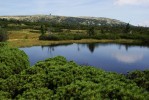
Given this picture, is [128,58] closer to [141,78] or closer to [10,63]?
[10,63]

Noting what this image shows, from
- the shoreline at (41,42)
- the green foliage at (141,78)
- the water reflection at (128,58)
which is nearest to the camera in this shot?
the green foliage at (141,78)

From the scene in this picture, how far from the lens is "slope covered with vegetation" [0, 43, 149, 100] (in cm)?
1651

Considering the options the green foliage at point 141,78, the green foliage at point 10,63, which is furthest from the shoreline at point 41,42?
the green foliage at point 141,78

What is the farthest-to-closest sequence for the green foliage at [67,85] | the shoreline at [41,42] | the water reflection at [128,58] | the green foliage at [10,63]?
the shoreline at [41,42] → the water reflection at [128,58] → the green foliage at [10,63] → the green foliage at [67,85]

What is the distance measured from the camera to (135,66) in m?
75.0

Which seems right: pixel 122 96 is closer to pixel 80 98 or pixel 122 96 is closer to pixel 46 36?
pixel 80 98

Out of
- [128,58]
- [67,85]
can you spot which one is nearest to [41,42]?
[128,58]

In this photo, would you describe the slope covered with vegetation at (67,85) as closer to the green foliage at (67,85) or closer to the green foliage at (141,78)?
the green foliage at (67,85)

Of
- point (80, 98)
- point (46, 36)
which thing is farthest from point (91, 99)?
point (46, 36)

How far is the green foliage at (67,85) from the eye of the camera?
16500mm

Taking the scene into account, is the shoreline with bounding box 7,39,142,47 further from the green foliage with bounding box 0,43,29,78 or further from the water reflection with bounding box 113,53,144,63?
the green foliage with bounding box 0,43,29,78

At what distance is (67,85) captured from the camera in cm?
1853

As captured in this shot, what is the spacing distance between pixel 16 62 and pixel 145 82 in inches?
524

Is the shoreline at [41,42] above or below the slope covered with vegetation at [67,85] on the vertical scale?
below
